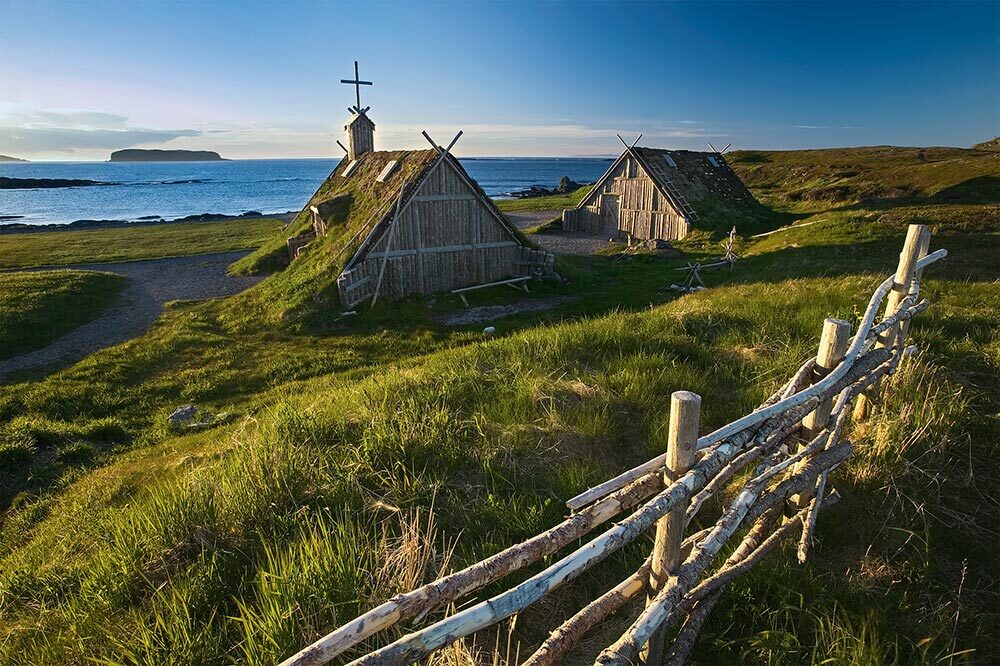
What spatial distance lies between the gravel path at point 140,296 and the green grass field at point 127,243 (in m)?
2.47

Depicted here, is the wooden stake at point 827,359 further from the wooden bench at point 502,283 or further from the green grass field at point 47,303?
the green grass field at point 47,303

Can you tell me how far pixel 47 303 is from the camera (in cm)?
1775

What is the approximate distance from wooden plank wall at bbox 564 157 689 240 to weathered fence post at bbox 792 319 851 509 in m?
25.0

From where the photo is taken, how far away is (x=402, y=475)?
477 centimetres

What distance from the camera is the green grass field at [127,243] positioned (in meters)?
29.0

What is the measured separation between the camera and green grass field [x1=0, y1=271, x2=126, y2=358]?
15.1m

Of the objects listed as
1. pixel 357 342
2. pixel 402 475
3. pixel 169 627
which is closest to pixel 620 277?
pixel 357 342

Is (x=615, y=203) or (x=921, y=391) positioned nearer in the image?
(x=921, y=391)

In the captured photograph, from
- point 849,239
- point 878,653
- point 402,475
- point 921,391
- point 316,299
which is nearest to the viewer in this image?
point 878,653

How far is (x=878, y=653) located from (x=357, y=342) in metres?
12.9

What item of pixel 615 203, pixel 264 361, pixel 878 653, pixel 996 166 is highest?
pixel 996 166

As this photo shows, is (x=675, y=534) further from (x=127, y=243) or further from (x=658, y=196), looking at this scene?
(x=127, y=243)

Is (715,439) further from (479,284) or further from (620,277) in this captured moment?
(620,277)

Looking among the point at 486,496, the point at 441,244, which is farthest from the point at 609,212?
the point at 486,496
